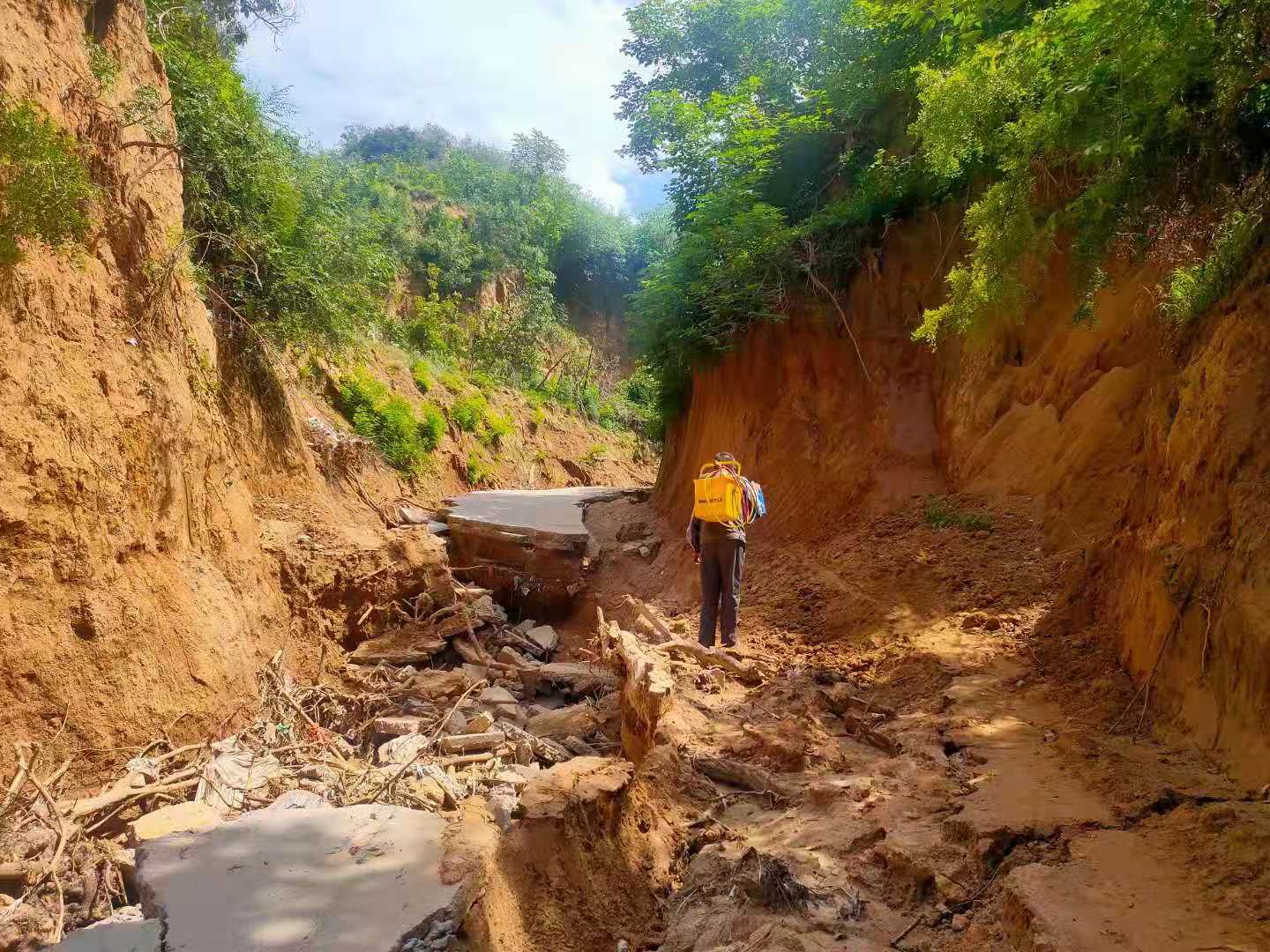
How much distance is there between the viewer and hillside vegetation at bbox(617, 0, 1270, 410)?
3.75 meters

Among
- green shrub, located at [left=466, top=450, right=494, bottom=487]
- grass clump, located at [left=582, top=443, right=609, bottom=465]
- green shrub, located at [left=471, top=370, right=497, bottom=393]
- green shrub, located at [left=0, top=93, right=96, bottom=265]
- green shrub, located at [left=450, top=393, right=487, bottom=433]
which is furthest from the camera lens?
grass clump, located at [left=582, top=443, right=609, bottom=465]

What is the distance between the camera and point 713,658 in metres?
6.38

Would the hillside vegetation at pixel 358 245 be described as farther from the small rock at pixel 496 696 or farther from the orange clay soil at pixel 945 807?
the orange clay soil at pixel 945 807

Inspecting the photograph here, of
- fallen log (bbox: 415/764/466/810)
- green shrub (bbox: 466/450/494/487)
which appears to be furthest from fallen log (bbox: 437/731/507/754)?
green shrub (bbox: 466/450/494/487)

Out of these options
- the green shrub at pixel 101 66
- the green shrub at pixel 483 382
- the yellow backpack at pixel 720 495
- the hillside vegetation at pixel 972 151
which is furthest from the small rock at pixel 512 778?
the green shrub at pixel 483 382

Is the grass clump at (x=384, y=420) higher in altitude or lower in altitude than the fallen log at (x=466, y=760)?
higher

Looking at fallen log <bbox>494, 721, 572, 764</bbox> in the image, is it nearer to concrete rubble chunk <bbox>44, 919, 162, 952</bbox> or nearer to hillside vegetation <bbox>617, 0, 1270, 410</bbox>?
concrete rubble chunk <bbox>44, 919, 162, 952</bbox>

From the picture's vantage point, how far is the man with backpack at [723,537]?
680cm

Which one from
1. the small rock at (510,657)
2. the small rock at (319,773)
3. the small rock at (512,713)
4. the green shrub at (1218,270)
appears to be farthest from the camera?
the small rock at (510,657)

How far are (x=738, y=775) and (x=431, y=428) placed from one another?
43.4 feet

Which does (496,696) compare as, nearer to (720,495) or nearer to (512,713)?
(512,713)

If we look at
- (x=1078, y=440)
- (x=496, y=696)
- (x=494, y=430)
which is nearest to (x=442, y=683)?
(x=496, y=696)

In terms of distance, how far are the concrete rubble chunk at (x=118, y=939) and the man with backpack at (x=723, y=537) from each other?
16.4ft

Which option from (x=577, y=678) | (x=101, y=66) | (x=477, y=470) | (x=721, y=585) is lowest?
(x=577, y=678)
